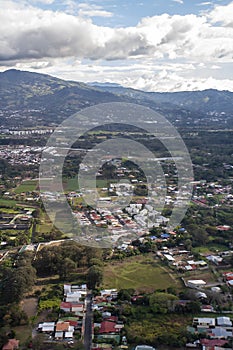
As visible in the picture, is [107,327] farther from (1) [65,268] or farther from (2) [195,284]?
(2) [195,284]

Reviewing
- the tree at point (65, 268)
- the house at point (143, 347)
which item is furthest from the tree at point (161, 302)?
the tree at point (65, 268)

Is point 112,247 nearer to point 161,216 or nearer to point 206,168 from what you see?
point 161,216

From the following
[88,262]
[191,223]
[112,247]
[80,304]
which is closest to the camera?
[80,304]

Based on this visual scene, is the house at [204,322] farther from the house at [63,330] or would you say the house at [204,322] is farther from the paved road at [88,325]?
the house at [63,330]

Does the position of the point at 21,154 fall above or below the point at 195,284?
above

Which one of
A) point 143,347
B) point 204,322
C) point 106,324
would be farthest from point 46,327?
point 204,322

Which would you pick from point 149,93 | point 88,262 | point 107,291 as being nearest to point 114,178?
point 88,262

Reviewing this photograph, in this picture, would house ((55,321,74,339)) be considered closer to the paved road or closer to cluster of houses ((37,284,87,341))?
cluster of houses ((37,284,87,341))
